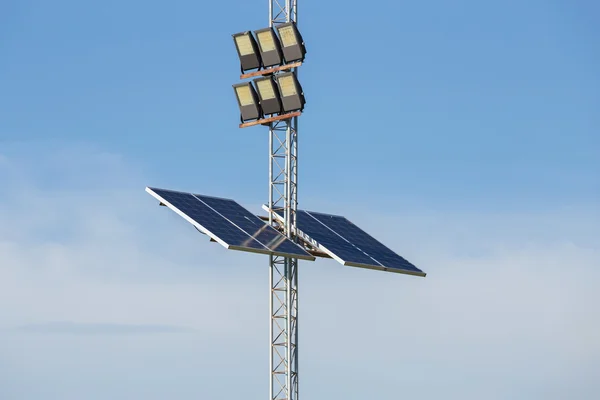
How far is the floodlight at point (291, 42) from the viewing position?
197ft

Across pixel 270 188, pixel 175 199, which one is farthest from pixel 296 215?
pixel 175 199

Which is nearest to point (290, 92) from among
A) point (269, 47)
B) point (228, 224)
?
point (269, 47)

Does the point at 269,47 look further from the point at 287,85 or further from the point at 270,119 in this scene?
the point at 270,119

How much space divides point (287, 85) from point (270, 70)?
3.62 feet

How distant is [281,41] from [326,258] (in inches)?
334

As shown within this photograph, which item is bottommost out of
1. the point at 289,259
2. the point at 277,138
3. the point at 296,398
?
the point at 296,398

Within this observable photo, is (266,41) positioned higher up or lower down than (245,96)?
higher up

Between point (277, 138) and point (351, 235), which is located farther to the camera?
point (351, 235)

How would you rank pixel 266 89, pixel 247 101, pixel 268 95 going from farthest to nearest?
pixel 247 101 < pixel 266 89 < pixel 268 95

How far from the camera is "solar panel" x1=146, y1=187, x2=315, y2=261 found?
186 feet

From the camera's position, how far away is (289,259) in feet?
196

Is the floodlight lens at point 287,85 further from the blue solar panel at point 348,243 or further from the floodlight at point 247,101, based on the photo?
the blue solar panel at point 348,243

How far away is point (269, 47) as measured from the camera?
60.5m

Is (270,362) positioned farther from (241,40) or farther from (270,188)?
(241,40)
